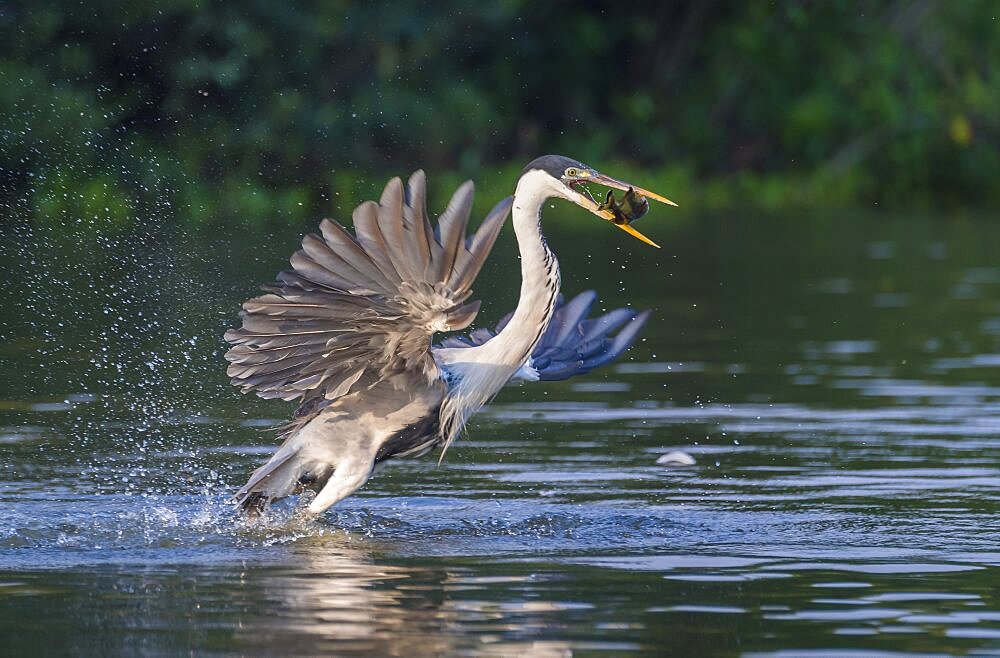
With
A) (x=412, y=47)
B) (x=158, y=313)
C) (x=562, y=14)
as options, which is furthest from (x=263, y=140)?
(x=158, y=313)

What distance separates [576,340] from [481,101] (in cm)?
2305

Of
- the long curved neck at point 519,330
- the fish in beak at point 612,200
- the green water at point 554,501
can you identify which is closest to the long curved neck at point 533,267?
the long curved neck at point 519,330

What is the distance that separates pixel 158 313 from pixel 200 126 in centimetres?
1218

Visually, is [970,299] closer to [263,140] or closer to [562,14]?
[263,140]

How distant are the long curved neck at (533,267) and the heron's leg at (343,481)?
80cm

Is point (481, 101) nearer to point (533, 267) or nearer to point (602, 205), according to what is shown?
point (602, 205)

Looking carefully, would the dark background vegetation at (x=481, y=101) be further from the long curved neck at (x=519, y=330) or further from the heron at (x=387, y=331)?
the long curved neck at (x=519, y=330)

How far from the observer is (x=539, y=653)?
5457 millimetres

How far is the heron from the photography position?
682 centimetres

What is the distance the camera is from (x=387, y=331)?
24.1 feet

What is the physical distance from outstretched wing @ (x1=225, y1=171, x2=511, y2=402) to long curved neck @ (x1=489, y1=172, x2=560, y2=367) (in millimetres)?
397

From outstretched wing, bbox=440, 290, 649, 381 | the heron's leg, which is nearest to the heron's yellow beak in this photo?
outstretched wing, bbox=440, 290, 649, 381

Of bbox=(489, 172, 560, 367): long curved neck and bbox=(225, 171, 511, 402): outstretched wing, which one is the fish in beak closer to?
bbox=(489, 172, 560, 367): long curved neck

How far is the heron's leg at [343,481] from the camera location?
7.78 metres
